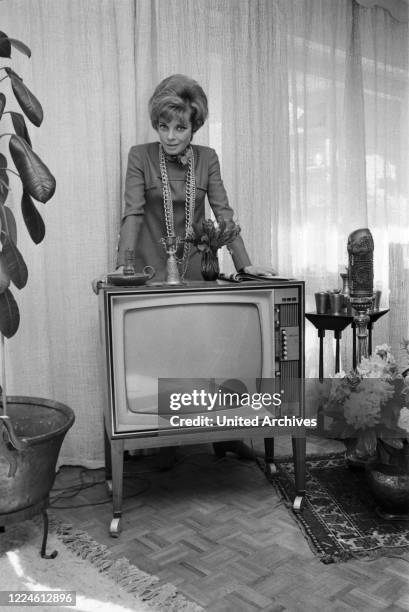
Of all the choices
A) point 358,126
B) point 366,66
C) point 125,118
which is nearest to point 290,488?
point 125,118

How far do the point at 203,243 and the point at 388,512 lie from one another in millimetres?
1114

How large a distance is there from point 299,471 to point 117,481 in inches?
25.5

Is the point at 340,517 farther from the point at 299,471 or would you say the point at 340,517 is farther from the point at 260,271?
the point at 260,271

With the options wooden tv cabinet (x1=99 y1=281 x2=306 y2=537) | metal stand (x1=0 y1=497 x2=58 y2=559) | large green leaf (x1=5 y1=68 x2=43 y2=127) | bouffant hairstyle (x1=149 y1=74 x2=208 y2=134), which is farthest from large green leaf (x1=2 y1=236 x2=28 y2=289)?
bouffant hairstyle (x1=149 y1=74 x2=208 y2=134)

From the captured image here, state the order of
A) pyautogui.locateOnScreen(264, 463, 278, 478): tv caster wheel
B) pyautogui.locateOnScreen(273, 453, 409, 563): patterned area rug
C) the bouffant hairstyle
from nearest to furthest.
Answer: pyautogui.locateOnScreen(273, 453, 409, 563): patterned area rug
the bouffant hairstyle
pyautogui.locateOnScreen(264, 463, 278, 478): tv caster wheel

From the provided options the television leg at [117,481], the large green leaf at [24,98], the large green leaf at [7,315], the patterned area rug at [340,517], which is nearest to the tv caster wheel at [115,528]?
the television leg at [117,481]

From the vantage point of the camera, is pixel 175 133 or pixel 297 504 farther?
pixel 175 133

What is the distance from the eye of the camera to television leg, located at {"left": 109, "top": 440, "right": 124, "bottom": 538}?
205cm

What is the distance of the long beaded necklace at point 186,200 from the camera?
241cm

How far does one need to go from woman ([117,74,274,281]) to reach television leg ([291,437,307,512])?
62cm

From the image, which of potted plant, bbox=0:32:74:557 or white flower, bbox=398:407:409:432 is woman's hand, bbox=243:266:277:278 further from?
potted plant, bbox=0:32:74:557

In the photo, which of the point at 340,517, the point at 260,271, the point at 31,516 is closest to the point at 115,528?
the point at 31,516

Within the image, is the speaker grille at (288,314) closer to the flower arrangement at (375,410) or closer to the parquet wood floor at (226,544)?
the flower arrangement at (375,410)

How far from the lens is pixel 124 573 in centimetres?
184
